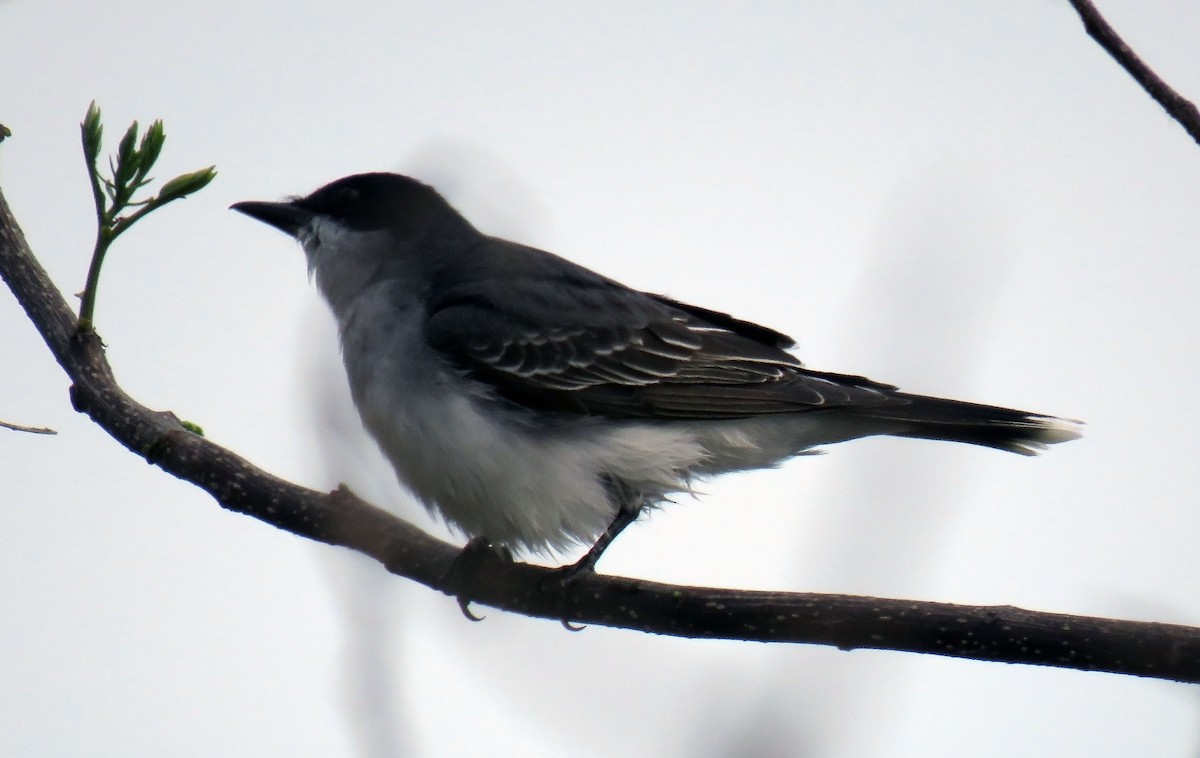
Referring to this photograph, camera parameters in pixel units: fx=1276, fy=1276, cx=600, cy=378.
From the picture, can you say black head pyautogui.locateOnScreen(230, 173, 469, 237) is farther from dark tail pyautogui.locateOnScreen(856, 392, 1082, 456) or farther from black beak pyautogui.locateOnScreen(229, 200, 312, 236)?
dark tail pyautogui.locateOnScreen(856, 392, 1082, 456)

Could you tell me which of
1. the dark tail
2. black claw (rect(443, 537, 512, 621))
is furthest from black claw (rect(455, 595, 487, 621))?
the dark tail

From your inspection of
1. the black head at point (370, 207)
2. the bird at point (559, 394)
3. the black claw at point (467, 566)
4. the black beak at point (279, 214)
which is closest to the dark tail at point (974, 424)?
the bird at point (559, 394)

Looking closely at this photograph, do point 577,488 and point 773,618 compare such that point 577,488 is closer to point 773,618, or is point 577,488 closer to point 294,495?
Result: point 294,495

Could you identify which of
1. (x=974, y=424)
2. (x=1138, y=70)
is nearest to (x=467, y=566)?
(x=974, y=424)

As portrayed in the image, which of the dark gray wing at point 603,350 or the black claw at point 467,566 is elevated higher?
the dark gray wing at point 603,350

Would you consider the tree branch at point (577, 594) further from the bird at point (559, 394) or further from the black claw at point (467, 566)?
the bird at point (559, 394)

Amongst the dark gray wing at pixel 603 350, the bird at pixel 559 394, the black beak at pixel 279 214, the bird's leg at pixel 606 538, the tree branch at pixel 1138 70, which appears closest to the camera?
the tree branch at pixel 1138 70

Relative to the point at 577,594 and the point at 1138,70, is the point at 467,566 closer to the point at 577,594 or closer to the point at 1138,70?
the point at 577,594
